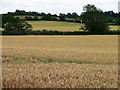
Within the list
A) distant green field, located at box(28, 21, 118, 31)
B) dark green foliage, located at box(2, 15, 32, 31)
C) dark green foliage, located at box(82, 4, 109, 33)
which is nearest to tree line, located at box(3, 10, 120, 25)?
dark green foliage, located at box(82, 4, 109, 33)

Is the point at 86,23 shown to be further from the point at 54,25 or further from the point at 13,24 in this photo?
the point at 13,24

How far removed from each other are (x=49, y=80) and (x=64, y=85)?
91 centimetres

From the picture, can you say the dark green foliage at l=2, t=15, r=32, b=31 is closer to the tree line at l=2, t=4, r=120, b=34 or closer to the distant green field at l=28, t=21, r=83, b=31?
the tree line at l=2, t=4, r=120, b=34

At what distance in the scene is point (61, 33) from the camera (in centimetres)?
8031

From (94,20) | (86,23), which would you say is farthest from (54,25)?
(94,20)

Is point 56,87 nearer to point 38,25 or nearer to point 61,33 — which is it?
point 61,33

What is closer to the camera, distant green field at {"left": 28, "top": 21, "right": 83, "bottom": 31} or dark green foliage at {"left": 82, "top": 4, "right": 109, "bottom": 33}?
dark green foliage at {"left": 82, "top": 4, "right": 109, "bottom": 33}

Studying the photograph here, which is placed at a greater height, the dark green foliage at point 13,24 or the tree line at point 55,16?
the tree line at point 55,16

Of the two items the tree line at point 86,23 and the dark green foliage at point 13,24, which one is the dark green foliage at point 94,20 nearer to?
the tree line at point 86,23

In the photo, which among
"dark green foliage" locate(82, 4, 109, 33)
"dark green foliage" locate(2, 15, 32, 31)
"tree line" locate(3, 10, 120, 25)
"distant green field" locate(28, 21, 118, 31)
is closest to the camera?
"dark green foliage" locate(2, 15, 32, 31)

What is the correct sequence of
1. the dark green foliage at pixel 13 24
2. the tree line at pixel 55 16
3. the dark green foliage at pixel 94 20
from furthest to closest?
1. the tree line at pixel 55 16
2. the dark green foliage at pixel 94 20
3. the dark green foliage at pixel 13 24

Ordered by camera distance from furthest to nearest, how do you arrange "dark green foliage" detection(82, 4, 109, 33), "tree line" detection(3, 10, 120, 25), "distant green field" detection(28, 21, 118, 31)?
"tree line" detection(3, 10, 120, 25)
"distant green field" detection(28, 21, 118, 31)
"dark green foliage" detection(82, 4, 109, 33)

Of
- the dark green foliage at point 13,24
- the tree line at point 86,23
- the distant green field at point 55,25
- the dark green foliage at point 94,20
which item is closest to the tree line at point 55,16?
the tree line at point 86,23

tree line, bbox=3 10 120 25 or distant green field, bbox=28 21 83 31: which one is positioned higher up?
tree line, bbox=3 10 120 25
